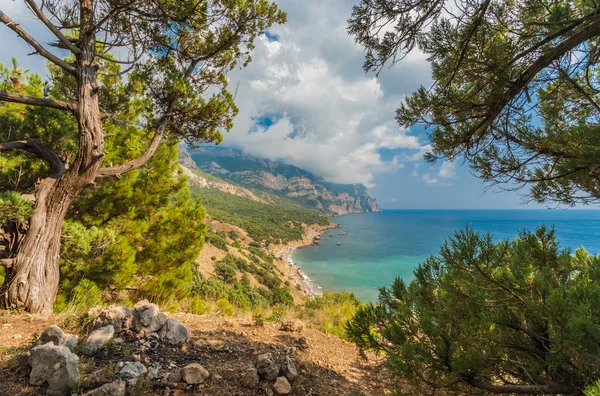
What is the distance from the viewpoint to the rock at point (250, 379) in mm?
2107

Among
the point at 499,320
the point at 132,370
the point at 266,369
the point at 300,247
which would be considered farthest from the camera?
the point at 300,247

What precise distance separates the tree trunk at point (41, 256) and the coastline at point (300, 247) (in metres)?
30.7

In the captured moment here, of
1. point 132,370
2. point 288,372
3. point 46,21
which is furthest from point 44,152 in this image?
point 288,372

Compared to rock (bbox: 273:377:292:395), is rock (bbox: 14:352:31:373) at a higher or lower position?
higher

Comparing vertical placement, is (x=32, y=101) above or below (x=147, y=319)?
above

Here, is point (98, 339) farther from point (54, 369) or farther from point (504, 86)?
point (504, 86)

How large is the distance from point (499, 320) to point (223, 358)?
8.18 feet

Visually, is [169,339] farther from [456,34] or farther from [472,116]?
[456,34]

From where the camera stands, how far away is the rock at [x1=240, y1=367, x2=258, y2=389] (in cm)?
211

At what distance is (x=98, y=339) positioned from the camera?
2.41 metres

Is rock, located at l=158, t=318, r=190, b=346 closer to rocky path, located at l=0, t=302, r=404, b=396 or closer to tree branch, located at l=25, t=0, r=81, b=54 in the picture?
rocky path, located at l=0, t=302, r=404, b=396

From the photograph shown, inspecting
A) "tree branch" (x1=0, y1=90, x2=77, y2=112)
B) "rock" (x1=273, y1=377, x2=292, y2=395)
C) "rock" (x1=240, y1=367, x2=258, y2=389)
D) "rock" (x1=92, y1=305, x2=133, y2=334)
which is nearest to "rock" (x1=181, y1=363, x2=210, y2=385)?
"rock" (x1=240, y1=367, x2=258, y2=389)

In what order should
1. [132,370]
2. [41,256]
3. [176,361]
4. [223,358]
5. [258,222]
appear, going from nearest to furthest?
[132,370] → [176,361] → [223,358] → [41,256] → [258,222]

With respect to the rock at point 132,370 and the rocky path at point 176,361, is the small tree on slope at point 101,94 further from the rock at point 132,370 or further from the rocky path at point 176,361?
the rock at point 132,370
